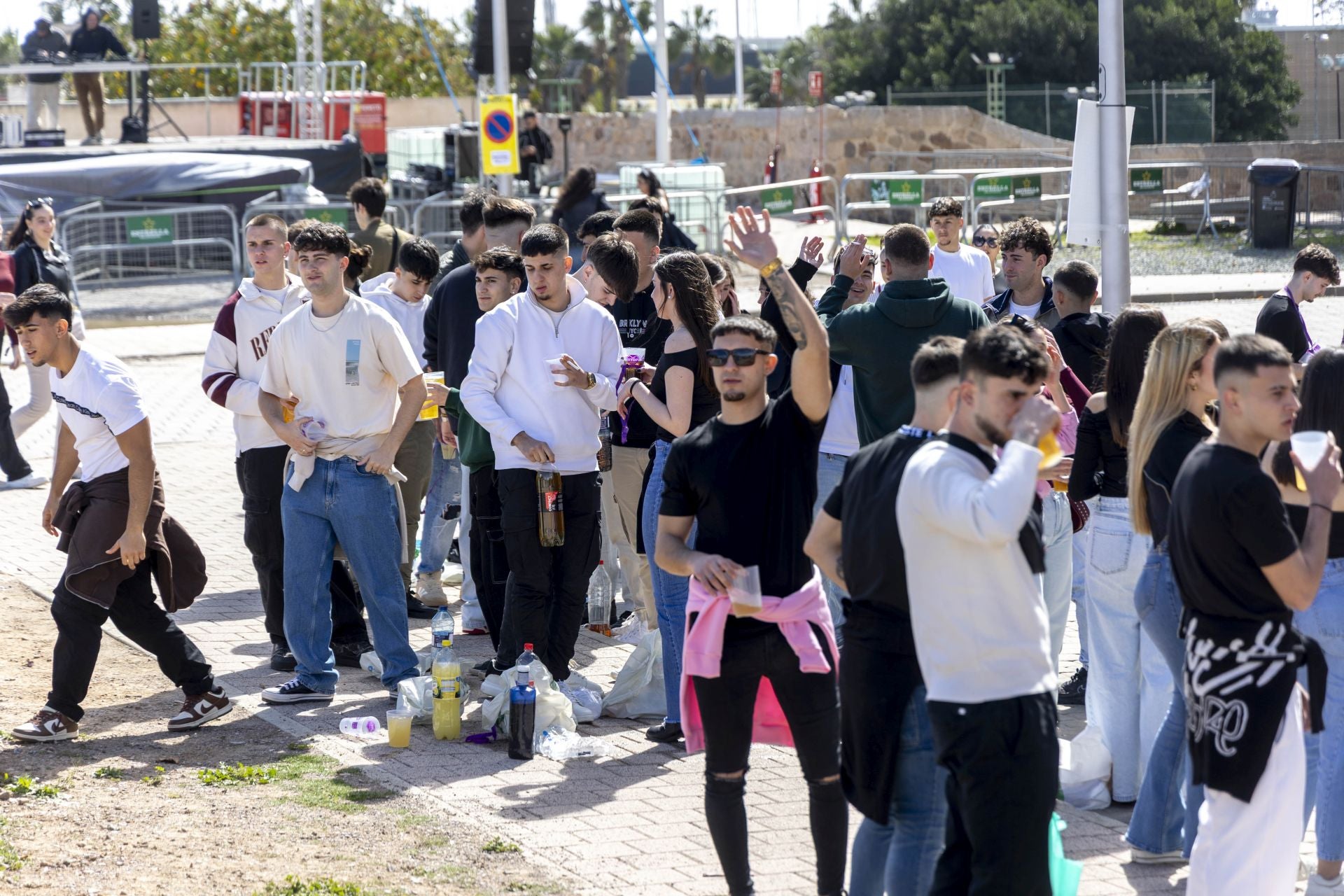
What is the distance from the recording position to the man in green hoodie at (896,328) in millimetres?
5984

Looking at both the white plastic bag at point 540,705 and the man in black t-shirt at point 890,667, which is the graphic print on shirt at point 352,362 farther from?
the man in black t-shirt at point 890,667

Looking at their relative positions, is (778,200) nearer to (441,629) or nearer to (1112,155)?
(1112,155)

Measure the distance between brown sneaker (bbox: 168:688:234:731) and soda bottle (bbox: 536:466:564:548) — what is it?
1.54 meters

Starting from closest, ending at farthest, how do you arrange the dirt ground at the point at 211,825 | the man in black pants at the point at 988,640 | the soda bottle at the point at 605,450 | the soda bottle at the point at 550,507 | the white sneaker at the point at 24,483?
the man in black pants at the point at 988,640 < the dirt ground at the point at 211,825 < the soda bottle at the point at 550,507 < the soda bottle at the point at 605,450 < the white sneaker at the point at 24,483

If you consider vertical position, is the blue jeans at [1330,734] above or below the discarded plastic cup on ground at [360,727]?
above

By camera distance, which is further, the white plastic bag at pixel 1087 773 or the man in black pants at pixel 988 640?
the white plastic bag at pixel 1087 773

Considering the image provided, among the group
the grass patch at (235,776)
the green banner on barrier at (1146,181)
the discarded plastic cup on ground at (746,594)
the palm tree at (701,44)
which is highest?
the palm tree at (701,44)

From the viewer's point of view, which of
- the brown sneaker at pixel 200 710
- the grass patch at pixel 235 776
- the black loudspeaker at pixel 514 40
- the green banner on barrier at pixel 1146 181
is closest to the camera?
the grass patch at pixel 235 776

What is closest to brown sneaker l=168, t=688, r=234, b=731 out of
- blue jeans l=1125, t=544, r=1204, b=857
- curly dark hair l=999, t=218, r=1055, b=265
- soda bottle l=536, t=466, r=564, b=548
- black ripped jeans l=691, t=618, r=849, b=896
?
soda bottle l=536, t=466, r=564, b=548

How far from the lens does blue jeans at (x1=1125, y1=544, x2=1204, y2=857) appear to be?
479 cm

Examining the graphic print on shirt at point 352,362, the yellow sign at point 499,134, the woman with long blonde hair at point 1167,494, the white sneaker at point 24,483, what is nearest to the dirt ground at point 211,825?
the graphic print on shirt at point 352,362

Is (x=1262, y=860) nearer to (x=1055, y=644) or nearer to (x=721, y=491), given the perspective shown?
(x=721, y=491)

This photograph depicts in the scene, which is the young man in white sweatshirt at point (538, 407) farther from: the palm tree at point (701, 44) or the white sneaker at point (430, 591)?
the palm tree at point (701, 44)

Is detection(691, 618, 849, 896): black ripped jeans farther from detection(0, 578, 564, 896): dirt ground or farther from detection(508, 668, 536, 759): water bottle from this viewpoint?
detection(508, 668, 536, 759): water bottle
